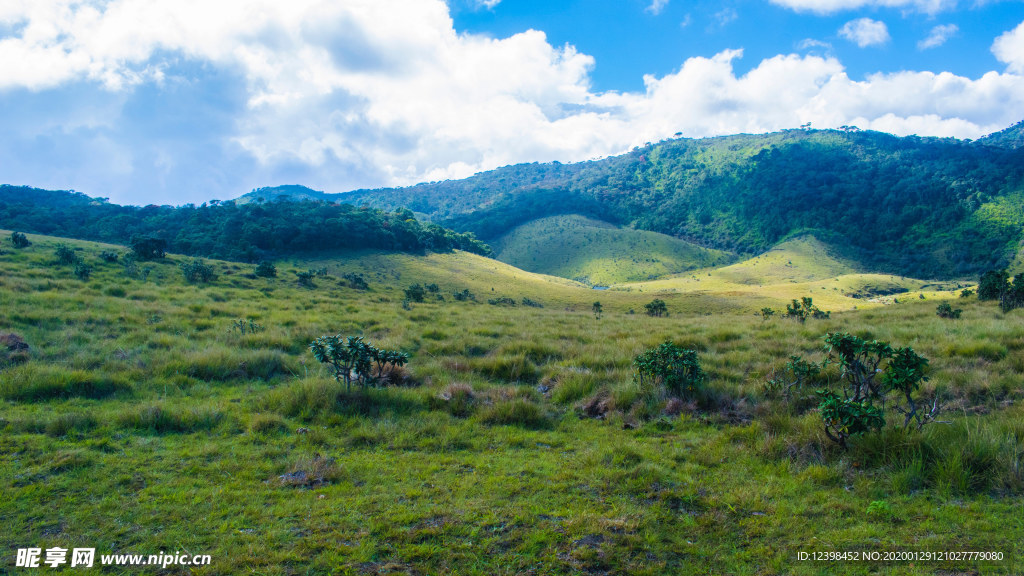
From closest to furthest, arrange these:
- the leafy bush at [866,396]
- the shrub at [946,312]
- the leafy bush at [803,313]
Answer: the leafy bush at [866,396]
the shrub at [946,312]
the leafy bush at [803,313]

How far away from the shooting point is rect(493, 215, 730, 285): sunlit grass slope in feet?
481

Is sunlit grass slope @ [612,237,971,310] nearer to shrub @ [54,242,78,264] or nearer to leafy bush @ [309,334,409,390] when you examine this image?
leafy bush @ [309,334,409,390]

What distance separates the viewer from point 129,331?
12.2 m

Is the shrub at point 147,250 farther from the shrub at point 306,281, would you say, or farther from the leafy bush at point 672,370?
the leafy bush at point 672,370

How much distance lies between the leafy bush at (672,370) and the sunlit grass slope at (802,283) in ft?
240

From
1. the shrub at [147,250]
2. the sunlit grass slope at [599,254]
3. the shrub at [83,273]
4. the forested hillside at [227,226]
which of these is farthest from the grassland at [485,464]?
the sunlit grass slope at [599,254]

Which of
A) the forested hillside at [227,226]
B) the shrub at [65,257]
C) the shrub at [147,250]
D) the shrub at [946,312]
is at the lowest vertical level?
the shrub at [946,312]

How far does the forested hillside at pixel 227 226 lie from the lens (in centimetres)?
7106

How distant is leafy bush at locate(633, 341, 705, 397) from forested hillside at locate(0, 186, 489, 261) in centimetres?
7333

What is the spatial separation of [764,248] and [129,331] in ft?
652

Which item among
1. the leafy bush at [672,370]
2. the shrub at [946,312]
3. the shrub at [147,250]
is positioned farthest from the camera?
the shrub at [147,250]

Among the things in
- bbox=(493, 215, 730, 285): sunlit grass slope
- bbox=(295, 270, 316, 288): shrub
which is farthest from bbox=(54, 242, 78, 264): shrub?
bbox=(493, 215, 730, 285): sunlit grass slope

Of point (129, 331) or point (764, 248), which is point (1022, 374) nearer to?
point (129, 331)

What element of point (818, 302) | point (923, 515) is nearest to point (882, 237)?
point (818, 302)
